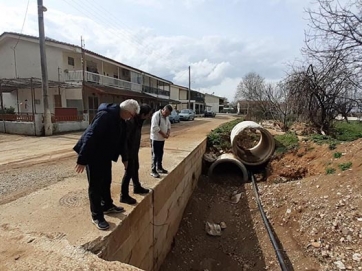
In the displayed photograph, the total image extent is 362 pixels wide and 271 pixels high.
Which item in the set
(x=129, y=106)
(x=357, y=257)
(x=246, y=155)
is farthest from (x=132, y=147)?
(x=246, y=155)

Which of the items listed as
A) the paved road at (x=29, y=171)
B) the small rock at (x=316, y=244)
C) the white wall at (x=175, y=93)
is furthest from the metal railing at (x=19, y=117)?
the white wall at (x=175, y=93)

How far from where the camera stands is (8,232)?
267cm

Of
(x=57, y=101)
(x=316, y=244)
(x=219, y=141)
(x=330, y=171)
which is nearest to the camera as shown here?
(x=316, y=244)

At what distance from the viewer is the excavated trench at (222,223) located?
16.7 ft

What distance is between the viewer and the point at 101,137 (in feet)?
8.73

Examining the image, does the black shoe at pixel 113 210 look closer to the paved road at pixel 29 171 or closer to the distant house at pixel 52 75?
the paved road at pixel 29 171

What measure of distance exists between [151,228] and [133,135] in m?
1.59

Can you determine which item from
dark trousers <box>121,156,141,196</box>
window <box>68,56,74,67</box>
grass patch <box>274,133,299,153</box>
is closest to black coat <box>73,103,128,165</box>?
dark trousers <box>121,156,141,196</box>

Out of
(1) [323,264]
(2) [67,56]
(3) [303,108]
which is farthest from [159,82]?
(1) [323,264]

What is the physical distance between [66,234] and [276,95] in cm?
2170

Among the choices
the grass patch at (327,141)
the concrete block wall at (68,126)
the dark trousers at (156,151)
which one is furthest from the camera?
the concrete block wall at (68,126)

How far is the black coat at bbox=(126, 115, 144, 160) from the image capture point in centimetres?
351

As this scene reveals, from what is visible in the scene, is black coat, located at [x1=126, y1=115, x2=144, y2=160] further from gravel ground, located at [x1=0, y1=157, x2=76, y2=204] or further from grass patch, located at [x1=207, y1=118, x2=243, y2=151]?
grass patch, located at [x1=207, y1=118, x2=243, y2=151]

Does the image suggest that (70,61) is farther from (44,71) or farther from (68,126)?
(44,71)
